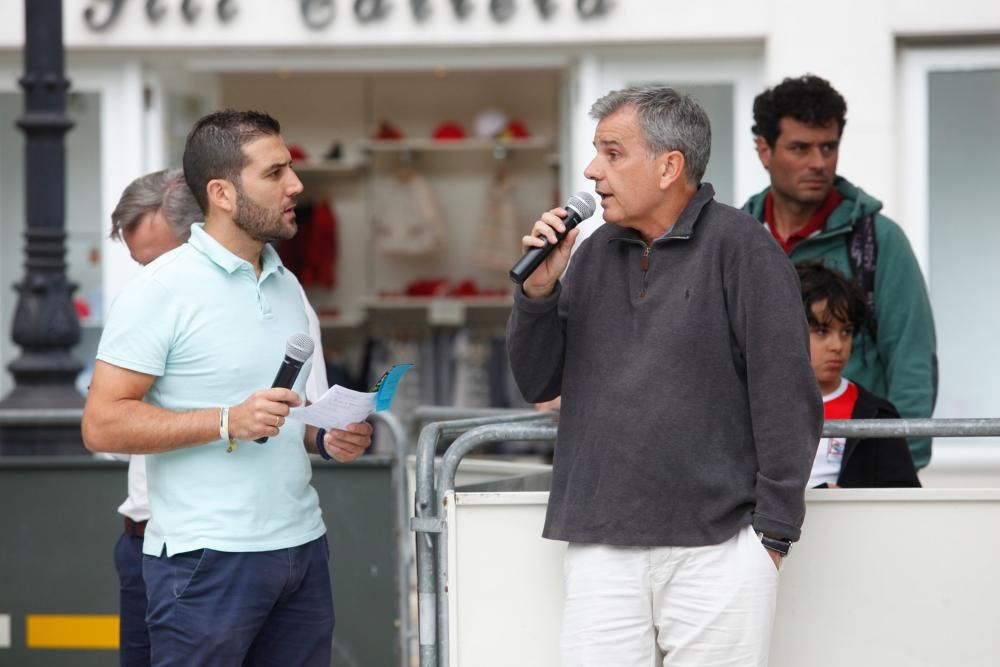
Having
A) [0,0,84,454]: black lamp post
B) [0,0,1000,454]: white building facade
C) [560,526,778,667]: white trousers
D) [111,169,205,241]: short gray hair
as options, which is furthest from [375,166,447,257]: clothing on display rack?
[560,526,778,667]: white trousers

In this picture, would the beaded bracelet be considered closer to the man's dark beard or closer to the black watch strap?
the man's dark beard

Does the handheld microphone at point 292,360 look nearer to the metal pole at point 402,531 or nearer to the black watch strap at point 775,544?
the black watch strap at point 775,544

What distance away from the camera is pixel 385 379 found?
3322mm

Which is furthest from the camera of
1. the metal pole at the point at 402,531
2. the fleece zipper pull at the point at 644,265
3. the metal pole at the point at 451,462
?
the metal pole at the point at 402,531

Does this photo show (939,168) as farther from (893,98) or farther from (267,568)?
(267,568)

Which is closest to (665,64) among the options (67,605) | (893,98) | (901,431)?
(893,98)

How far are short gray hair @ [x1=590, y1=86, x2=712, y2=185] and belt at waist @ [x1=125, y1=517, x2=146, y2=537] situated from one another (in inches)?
62.3

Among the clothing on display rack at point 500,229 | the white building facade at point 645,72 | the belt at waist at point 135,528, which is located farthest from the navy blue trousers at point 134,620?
the clothing on display rack at point 500,229

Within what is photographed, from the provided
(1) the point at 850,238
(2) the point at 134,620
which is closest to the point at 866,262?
(1) the point at 850,238

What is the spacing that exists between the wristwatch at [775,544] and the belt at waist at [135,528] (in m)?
1.62

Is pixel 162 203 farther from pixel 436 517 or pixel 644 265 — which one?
pixel 644 265

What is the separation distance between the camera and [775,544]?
2.99 metres

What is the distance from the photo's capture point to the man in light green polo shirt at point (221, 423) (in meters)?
3.14

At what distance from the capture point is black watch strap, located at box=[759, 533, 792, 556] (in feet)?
9.80
